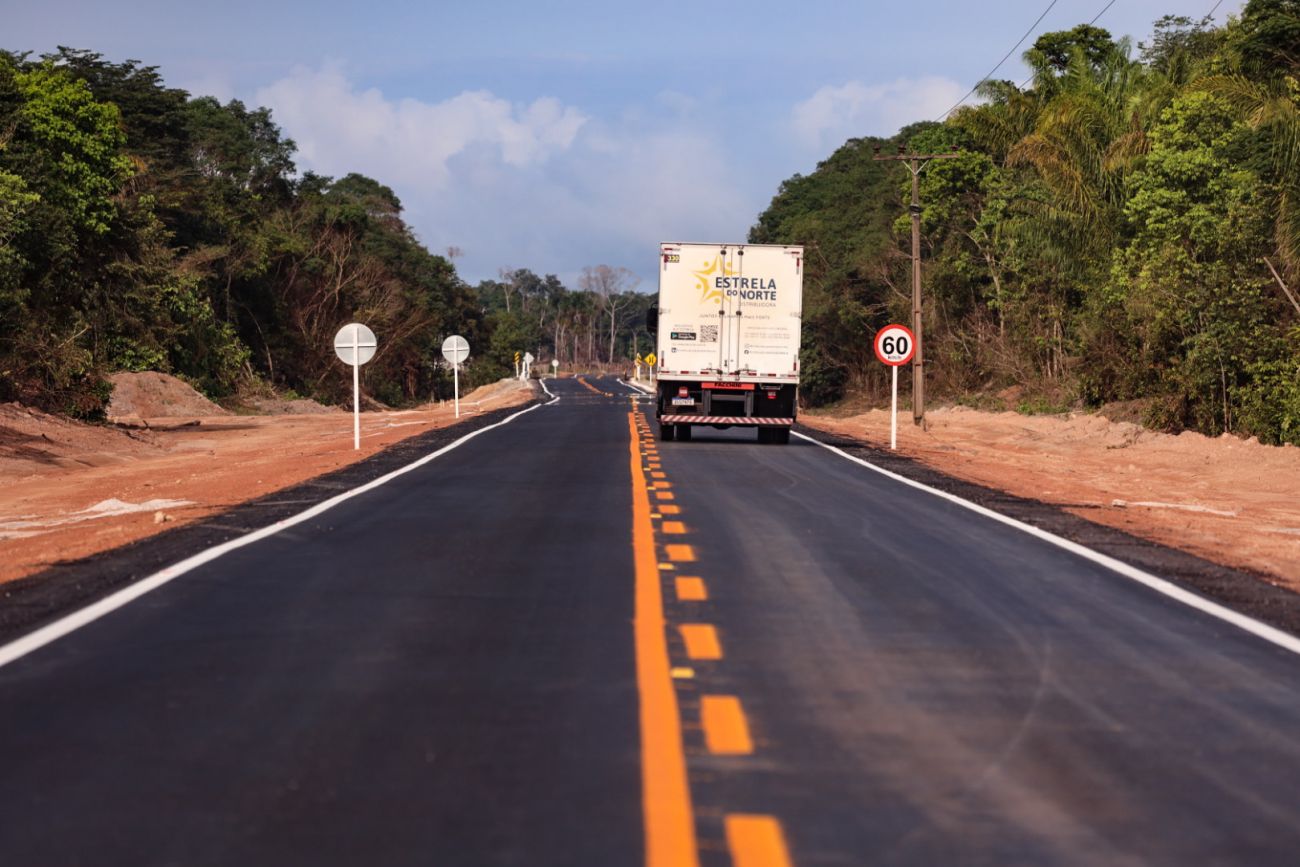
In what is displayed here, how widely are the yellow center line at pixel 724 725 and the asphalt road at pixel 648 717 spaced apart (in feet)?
0.07

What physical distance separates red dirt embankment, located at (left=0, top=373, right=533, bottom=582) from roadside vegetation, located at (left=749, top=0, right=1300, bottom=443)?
16.9 metres

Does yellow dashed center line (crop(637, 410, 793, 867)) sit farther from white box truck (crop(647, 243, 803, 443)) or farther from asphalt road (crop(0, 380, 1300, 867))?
white box truck (crop(647, 243, 803, 443))

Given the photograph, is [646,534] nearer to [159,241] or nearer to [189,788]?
[189,788]

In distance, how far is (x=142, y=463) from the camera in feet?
99.3

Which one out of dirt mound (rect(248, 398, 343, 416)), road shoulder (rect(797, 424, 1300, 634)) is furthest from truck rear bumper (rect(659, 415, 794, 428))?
dirt mound (rect(248, 398, 343, 416))

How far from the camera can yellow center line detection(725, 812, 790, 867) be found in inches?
183

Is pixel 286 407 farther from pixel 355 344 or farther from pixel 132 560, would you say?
pixel 132 560

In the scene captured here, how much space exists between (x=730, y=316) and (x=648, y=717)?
2162cm

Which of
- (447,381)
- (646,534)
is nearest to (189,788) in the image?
(646,534)

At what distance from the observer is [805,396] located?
268 feet

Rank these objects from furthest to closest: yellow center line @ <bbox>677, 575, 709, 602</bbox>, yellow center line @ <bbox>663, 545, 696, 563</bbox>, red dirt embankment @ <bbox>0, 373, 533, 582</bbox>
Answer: red dirt embankment @ <bbox>0, 373, 533, 582</bbox> → yellow center line @ <bbox>663, 545, 696, 563</bbox> → yellow center line @ <bbox>677, 575, 709, 602</bbox>

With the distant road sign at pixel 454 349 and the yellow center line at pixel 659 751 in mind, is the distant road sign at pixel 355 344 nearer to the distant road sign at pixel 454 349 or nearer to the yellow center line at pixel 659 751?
the distant road sign at pixel 454 349

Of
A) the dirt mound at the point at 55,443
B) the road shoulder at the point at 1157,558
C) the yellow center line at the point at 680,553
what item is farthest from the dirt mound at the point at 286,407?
the yellow center line at the point at 680,553

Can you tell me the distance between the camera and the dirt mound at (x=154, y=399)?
4884cm
